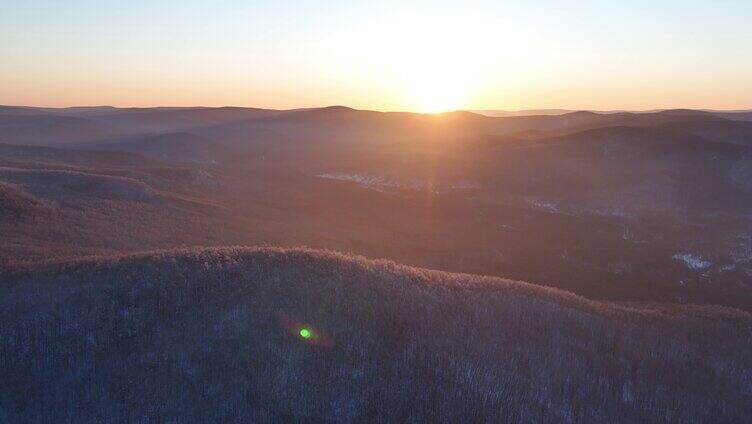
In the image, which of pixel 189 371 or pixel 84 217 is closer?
pixel 189 371

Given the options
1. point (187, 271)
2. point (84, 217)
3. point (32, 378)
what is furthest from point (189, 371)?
point (84, 217)

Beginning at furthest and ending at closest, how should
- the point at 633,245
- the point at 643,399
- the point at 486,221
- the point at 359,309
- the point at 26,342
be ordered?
the point at 486,221 → the point at 633,245 → the point at 359,309 → the point at 643,399 → the point at 26,342

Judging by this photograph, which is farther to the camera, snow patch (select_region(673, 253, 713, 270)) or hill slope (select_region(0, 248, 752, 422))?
snow patch (select_region(673, 253, 713, 270))

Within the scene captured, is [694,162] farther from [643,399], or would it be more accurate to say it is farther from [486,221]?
[643,399]

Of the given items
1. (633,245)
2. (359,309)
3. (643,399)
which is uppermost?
(359,309)

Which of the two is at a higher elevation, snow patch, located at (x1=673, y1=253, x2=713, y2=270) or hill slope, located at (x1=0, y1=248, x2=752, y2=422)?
hill slope, located at (x1=0, y1=248, x2=752, y2=422)

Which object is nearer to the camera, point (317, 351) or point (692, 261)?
point (317, 351)

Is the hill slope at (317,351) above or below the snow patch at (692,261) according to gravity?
above

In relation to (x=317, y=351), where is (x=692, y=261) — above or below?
below
